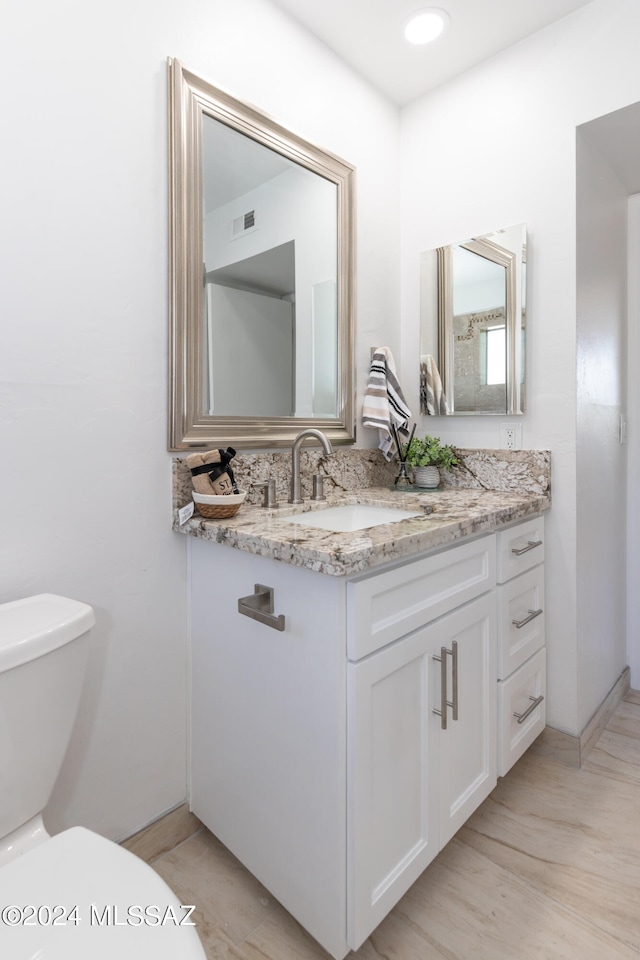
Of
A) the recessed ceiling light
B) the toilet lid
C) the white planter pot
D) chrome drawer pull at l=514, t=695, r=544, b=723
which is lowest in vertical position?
chrome drawer pull at l=514, t=695, r=544, b=723

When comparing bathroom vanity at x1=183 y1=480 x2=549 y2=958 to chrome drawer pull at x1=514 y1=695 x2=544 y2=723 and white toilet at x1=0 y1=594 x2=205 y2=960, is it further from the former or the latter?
white toilet at x1=0 y1=594 x2=205 y2=960

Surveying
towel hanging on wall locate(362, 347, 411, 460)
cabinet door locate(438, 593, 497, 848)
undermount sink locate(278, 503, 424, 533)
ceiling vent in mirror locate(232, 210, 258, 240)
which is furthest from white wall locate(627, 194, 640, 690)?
ceiling vent in mirror locate(232, 210, 258, 240)

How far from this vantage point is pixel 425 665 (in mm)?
1168

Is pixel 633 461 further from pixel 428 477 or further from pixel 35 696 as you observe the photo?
pixel 35 696

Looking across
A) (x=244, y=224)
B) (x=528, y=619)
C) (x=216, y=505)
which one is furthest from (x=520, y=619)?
(x=244, y=224)

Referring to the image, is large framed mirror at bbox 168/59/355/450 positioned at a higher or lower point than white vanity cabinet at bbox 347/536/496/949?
higher

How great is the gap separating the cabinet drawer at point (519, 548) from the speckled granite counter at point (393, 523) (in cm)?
4

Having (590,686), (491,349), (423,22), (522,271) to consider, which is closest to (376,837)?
(590,686)

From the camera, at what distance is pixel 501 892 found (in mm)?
1240

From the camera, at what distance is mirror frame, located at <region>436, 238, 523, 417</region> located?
1797 mm

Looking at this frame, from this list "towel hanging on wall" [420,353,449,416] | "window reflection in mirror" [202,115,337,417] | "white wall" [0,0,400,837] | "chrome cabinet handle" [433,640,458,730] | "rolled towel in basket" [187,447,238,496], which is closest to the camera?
"white wall" [0,0,400,837]

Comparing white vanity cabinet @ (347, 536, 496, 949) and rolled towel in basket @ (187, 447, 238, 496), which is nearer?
white vanity cabinet @ (347, 536, 496, 949)

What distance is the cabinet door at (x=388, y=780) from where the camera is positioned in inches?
38.6

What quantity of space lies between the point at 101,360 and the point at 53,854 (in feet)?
3.12
